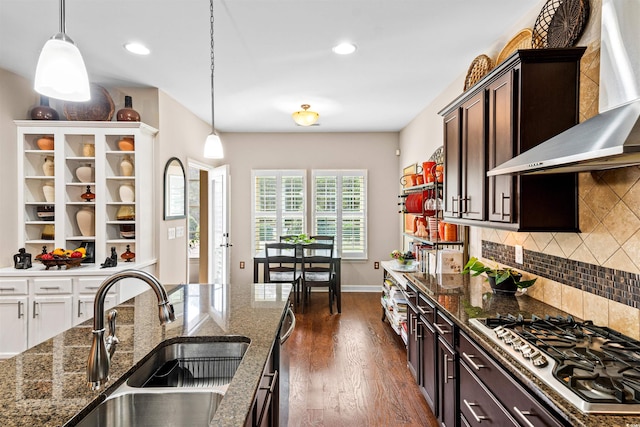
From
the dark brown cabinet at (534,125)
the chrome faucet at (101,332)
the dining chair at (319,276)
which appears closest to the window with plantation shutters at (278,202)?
the dining chair at (319,276)

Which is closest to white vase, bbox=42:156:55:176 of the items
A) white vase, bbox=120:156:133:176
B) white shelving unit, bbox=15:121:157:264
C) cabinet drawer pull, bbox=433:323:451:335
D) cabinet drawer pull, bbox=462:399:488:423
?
white shelving unit, bbox=15:121:157:264

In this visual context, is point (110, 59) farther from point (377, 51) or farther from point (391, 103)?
point (391, 103)

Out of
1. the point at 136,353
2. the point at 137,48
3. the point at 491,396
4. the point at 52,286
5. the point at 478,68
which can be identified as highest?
the point at 137,48

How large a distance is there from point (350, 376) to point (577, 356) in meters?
2.16

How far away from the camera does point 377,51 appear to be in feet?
9.93

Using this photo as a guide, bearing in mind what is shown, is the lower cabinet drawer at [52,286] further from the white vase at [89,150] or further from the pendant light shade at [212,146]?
the pendant light shade at [212,146]

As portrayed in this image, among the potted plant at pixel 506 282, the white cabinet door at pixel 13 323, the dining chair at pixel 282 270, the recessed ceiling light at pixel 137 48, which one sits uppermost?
the recessed ceiling light at pixel 137 48

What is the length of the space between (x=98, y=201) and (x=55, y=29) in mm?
1592

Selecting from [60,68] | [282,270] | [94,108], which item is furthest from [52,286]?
[60,68]

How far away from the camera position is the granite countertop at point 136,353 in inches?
39.4

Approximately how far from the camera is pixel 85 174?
3697 millimetres

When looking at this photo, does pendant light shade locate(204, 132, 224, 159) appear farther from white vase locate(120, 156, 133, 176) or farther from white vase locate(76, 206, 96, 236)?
white vase locate(76, 206, 96, 236)

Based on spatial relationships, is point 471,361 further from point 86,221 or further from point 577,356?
point 86,221

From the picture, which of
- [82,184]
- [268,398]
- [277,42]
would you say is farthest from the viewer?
[82,184]
